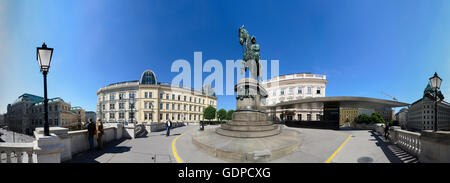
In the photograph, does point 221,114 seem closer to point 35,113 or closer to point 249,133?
point 249,133

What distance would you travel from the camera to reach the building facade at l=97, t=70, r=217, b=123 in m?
38.5

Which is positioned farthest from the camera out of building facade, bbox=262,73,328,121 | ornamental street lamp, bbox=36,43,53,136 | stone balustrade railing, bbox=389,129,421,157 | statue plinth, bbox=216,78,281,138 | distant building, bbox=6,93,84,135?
distant building, bbox=6,93,84,135

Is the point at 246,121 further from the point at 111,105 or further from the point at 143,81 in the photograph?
the point at 111,105

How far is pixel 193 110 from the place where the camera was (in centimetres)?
4675

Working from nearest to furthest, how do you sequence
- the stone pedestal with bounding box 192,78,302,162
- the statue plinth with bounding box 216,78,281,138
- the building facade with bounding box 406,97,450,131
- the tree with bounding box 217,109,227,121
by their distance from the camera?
the stone pedestal with bounding box 192,78,302,162 → the statue plinth with bounding box 216,78,281,138 → the tree with bounding box 217,109,227,121 → the building facade with bounding box 406,97,450,131

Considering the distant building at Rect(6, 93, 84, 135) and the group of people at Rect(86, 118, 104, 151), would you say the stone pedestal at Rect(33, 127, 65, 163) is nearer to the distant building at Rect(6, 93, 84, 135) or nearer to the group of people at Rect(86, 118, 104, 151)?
the group of people at Rect(86, 118, 104, 151)

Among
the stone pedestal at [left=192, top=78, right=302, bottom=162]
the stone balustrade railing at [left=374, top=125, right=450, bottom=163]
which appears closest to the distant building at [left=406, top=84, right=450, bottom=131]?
the stone balustrade railing at [left=374, top=125, right=450, bottom=163]

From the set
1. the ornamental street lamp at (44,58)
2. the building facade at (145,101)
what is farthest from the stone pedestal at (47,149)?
the building facade at (145,101)

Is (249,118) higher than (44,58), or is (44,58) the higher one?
(44,58)

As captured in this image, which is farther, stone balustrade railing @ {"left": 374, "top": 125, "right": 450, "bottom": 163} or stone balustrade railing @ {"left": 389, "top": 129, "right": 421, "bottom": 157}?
stone balustrade railing @ {"left": 389, "top": 129, "right": 421, "bottom": 157}

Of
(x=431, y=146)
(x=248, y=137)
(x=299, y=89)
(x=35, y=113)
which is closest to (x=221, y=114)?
(x=299, y=89)

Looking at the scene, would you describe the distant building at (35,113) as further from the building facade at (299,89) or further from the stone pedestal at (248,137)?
the building facade at (299,89)

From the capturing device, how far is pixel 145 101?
38.7 meters
